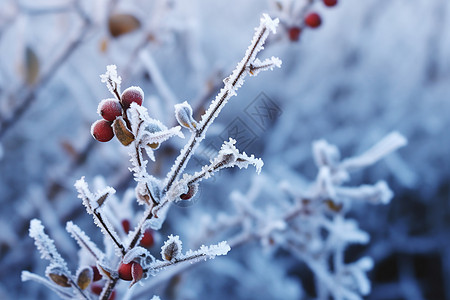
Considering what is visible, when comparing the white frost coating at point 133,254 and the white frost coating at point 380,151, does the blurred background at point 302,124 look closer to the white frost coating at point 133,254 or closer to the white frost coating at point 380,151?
the white frost coating at point 380,151

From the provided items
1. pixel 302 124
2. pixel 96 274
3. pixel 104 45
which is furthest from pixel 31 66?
pixel 302 124

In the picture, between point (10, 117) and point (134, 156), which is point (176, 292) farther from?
point (134, 156)

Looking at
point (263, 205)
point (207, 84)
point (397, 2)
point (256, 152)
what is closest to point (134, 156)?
point (207, 84)

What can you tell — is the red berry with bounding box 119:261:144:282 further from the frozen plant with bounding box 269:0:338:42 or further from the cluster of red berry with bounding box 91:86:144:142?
the frozen plant with bounding box 269:0:338:42

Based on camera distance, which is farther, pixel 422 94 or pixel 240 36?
pixel 240 36

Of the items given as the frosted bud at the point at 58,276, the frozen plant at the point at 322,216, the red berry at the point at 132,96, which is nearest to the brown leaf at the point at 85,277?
the frosted bud at the point at 58,276

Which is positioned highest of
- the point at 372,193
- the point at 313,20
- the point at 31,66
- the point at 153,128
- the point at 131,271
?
the point at 31,66

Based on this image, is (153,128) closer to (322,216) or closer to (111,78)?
(111,78)
